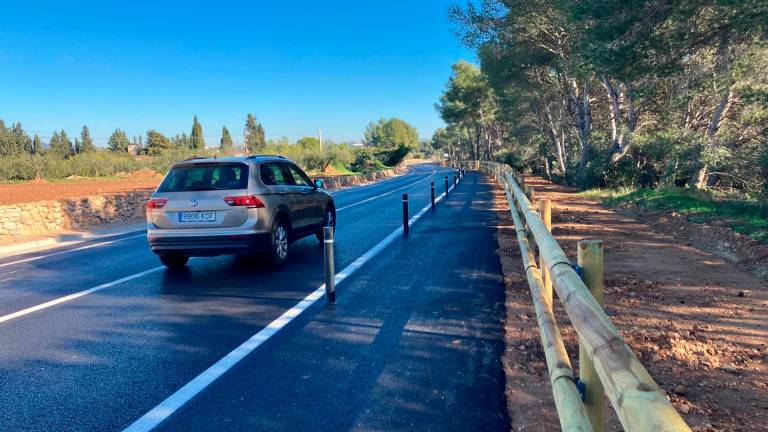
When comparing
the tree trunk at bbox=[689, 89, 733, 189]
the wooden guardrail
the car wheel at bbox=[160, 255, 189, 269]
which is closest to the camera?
the wooden guardrail

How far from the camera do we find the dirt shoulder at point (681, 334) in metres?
3.28

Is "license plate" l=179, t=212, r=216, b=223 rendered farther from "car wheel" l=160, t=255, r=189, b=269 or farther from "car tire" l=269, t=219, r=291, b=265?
"car wheel" l=160, t=255, r=189, b=269

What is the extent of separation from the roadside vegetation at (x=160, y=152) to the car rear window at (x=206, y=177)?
4482 centimetres

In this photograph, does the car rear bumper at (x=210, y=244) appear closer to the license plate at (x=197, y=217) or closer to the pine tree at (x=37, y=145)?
the license plate at (x=197, y=217)

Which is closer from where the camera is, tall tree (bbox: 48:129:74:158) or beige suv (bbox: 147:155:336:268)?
beige suv (bbox: 147:155:336:268)

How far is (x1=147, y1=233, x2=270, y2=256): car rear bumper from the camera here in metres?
7.42

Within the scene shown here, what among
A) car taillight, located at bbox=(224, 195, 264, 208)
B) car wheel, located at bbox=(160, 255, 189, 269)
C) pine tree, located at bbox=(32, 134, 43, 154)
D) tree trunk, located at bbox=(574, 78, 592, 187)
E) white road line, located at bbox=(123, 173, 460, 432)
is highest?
pine tree, located at bbox=(32, 134, 43, 154)

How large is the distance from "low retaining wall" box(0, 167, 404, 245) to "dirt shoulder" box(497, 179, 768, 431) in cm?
1295

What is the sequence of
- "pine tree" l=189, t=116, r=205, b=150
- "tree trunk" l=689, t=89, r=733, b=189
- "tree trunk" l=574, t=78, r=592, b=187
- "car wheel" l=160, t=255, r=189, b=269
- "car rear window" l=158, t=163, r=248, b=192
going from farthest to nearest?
"pine tree" l=189, t=116, r=205, b=150
"tree trunk" l=574, t=78, r=592, b=187
"tree trunk" l=689, t=89, r=733, b=189
"car wheel" l=160, t=255, r=189, b=269
"car rear window" l=158, t=163, r=248, b=192

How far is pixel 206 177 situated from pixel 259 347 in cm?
398

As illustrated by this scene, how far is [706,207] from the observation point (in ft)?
39.8

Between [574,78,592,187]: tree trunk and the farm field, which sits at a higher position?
[574,78,592,187]: tree trunk

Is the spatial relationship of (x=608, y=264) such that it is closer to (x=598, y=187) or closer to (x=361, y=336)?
(x=361, y=336)

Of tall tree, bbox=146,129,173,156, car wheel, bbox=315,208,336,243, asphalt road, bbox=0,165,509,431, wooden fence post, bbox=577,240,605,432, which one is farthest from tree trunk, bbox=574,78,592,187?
tall tree, bbox=146,129,173,156
